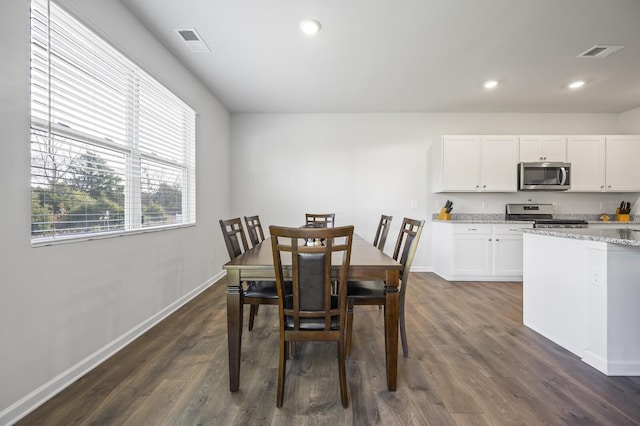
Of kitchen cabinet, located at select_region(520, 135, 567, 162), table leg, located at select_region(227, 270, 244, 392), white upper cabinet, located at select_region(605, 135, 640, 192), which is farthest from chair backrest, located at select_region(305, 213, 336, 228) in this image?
white upper cabinet, located at select_region(605, 135, 640, 192)

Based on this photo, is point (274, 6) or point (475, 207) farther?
point (475, 207)

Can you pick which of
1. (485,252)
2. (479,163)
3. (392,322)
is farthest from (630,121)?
(392,322)

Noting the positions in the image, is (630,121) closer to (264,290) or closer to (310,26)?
(310,26)

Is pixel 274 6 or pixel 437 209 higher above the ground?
pixel 274 6

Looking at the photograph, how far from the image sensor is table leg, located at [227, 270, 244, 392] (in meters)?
1.55

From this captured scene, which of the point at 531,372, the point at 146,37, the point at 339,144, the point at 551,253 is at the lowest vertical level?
the point at 531,372

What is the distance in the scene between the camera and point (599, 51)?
2744 millimetres

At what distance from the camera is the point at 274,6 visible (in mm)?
2123

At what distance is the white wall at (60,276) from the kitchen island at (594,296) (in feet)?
10.8

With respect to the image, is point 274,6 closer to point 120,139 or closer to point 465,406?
point 120,139

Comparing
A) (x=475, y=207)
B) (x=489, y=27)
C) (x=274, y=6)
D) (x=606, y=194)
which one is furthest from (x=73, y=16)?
(x=606, y=194)

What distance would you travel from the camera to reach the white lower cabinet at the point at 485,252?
394 cm

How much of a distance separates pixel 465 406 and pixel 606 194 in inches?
198

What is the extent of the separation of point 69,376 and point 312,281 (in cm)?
161
